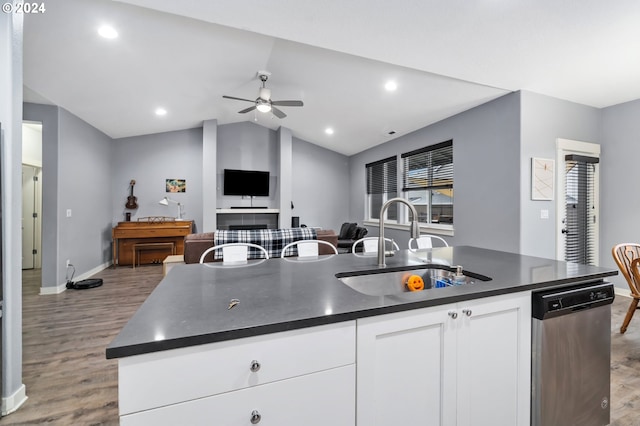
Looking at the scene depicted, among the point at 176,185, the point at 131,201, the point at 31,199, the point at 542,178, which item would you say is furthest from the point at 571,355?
the point at 31,199

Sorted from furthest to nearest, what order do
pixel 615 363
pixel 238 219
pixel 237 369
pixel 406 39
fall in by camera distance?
pixel 238 219 < pixel 406 39 < pixel 615 363 < pixel 237 369

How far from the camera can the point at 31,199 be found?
5035mm

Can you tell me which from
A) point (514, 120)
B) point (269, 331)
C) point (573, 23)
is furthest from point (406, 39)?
point (269, 331)

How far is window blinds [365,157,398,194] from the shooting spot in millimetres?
5734

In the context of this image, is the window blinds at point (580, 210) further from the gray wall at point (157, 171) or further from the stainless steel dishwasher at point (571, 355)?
the gray wall at point (157, 171)

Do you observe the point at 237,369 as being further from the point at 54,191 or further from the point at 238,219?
A: the point at 238,219

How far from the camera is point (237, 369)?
30.6 inches

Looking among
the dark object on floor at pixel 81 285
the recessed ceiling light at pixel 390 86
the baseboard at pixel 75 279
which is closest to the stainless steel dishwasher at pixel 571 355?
the recessed ceiling light at pixel 390 86

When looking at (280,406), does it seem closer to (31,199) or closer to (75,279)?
(75,279)

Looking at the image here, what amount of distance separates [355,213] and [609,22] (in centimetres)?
540

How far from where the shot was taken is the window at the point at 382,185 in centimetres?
575

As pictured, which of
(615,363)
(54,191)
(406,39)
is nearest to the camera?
(615,363)

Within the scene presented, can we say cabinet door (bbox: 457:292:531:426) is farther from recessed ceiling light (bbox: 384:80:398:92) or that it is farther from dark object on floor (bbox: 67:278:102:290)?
dark object on floor (bbox: 67:278:102:290)

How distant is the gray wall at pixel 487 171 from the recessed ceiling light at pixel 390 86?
3.81 ft
